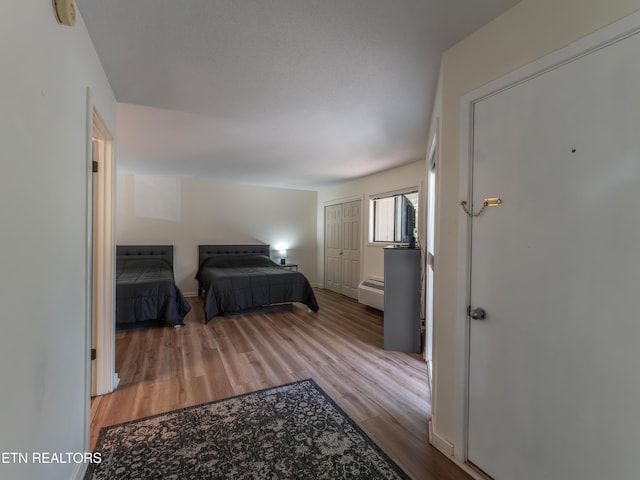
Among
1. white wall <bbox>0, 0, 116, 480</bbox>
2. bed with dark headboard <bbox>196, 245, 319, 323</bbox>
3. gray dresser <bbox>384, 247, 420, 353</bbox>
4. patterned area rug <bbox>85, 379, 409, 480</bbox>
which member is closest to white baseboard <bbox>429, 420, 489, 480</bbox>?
patterned area rug <bbox>85, 379, 409, 480</bbox>

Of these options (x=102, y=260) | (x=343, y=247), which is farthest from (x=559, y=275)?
(x=343, y=247)

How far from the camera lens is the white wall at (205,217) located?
201 inches

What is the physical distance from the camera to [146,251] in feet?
16.8

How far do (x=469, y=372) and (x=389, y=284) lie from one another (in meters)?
1.56

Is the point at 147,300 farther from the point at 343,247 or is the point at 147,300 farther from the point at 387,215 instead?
the point at 387,215

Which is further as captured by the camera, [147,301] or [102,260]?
[147,301]

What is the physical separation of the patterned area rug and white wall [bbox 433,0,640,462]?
0.57 metres

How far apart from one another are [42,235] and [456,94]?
80.8 inches

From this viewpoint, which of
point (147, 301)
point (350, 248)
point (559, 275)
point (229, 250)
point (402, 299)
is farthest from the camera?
point (229, 250)

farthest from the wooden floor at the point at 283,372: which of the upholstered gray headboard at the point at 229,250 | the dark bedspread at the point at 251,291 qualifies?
the upholstered gray headboard at the point at 229,250

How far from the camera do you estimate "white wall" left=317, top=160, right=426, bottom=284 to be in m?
3.95

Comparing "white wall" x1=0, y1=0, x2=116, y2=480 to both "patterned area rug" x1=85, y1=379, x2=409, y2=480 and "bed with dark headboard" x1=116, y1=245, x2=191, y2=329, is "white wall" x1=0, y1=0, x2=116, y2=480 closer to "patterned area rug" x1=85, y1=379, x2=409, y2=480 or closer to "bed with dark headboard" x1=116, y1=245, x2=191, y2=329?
"patterned area rug" x1=85, y1=379, x2=409, y2=480

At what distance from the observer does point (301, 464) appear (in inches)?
58.9

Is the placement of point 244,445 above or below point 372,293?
below
